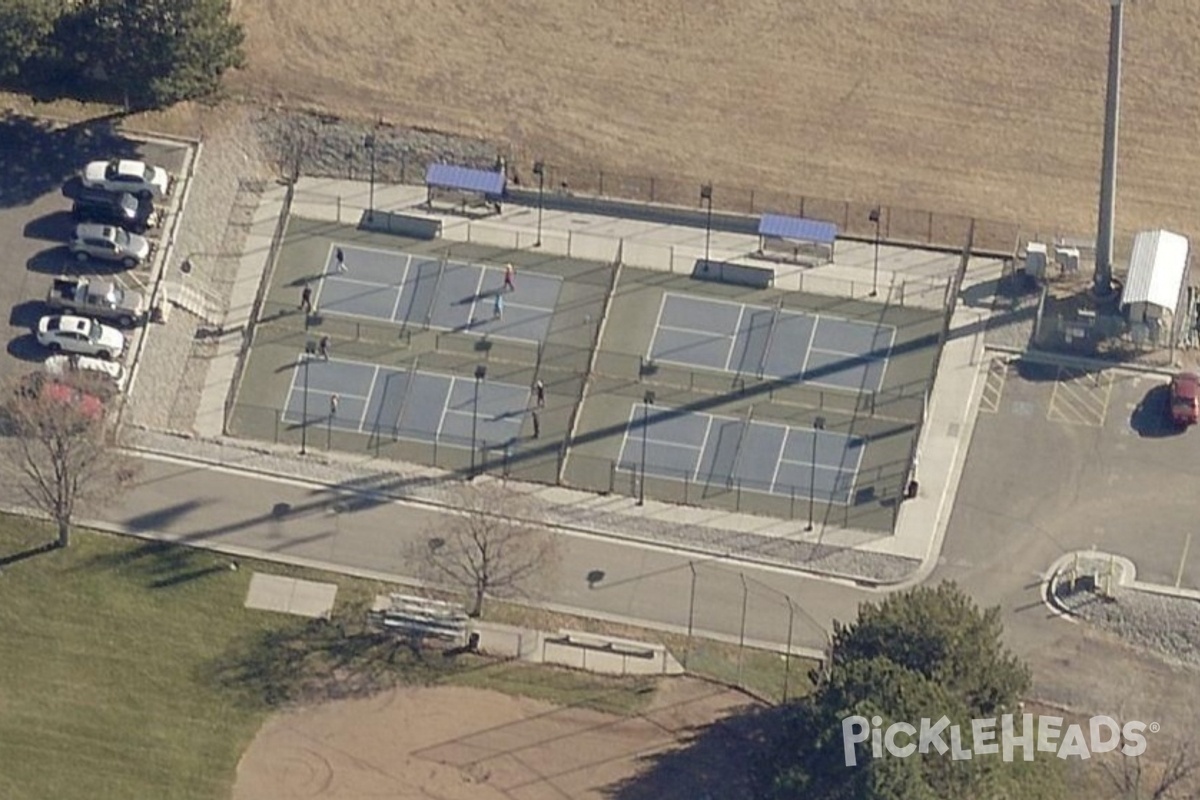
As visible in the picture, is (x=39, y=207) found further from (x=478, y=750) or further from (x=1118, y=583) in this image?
(x=1118, y=583)

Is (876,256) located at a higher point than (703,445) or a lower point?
higher

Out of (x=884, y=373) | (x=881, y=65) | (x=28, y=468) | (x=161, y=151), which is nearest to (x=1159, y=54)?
(x=881, y=65)

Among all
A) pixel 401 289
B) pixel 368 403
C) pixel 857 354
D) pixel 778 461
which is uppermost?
pixel 857 354

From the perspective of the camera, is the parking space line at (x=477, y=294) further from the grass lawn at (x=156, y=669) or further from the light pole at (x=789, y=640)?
the light pole at (x=789, y=640)

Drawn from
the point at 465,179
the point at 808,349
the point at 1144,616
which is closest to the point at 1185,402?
the point at 1144,616

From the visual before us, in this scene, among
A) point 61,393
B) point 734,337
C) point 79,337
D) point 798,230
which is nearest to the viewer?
point 61,393

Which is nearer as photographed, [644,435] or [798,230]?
[644,435]

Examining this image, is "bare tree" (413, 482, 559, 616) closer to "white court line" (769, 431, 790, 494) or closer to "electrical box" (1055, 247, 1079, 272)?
"white court line" (769, 431, 790, 494)
